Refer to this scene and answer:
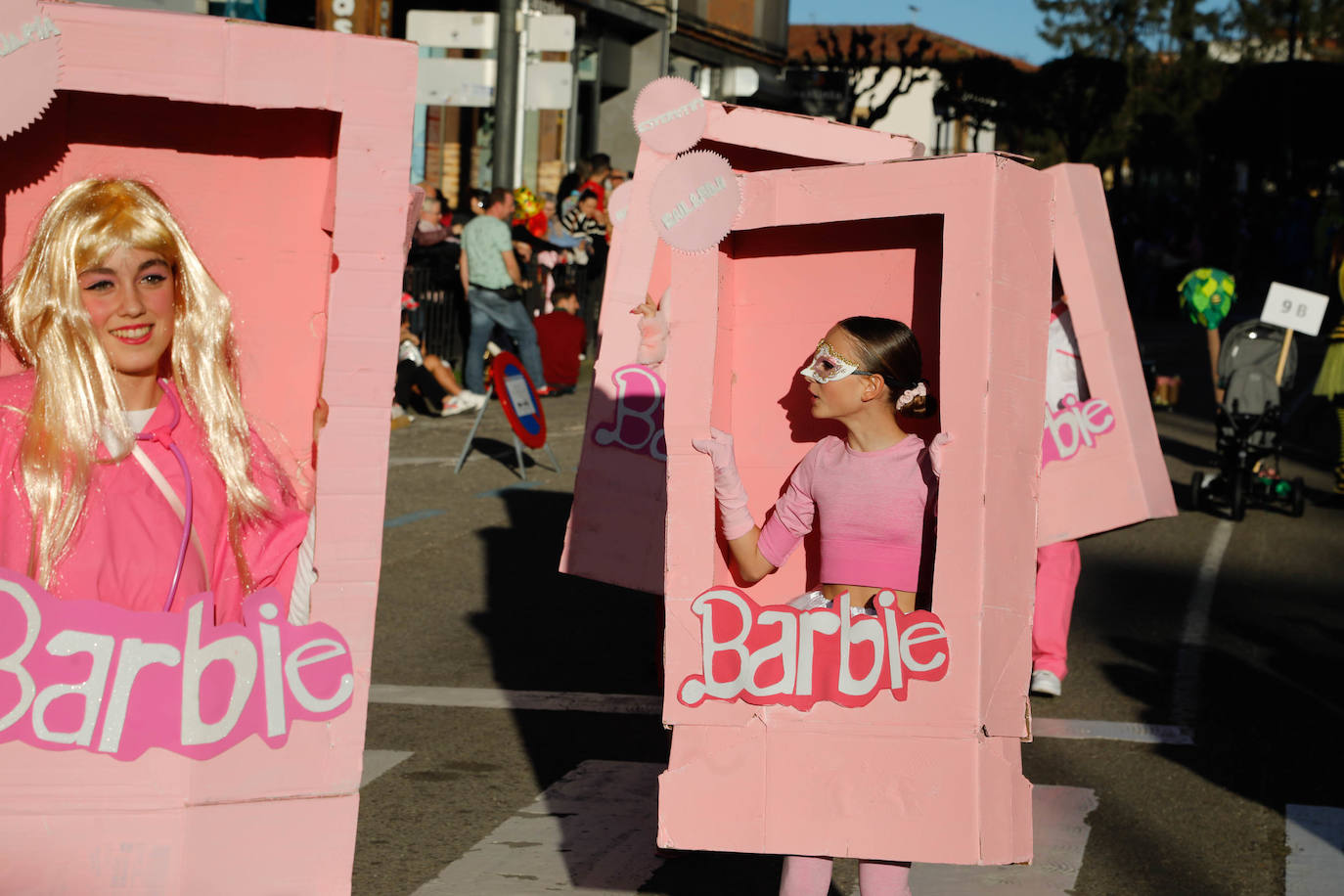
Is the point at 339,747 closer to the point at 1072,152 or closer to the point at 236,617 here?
the point at 236,617

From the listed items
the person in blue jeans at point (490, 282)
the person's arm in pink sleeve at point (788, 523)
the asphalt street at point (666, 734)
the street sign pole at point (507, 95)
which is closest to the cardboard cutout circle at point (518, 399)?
the asphalt street at point (666, 734)

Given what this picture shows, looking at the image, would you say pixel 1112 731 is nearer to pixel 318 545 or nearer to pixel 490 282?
pixel 318 545

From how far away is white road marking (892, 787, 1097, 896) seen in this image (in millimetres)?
4875

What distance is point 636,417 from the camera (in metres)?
6.39

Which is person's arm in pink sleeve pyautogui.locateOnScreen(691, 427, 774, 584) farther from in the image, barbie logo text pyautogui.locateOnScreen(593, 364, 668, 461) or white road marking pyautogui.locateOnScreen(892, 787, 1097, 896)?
barbie logo text pyautogui.locateOnScreen(593, 364, 668, 461)

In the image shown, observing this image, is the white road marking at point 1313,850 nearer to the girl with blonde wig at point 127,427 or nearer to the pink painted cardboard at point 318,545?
the pink painted cardboard at point 318,545

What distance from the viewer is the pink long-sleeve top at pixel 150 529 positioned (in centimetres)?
324

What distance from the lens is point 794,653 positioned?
3.69 meters

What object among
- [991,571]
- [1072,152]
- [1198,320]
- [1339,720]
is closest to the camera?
[991,571]

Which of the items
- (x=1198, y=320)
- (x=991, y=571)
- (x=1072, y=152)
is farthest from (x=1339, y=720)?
(x=1072, y=152)

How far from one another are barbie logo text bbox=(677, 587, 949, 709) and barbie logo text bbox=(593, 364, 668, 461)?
8.77 feet

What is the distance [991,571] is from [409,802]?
2.65 m

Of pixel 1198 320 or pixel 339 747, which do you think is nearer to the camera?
pixel 339 747

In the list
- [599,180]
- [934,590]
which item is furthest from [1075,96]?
[934,590]
